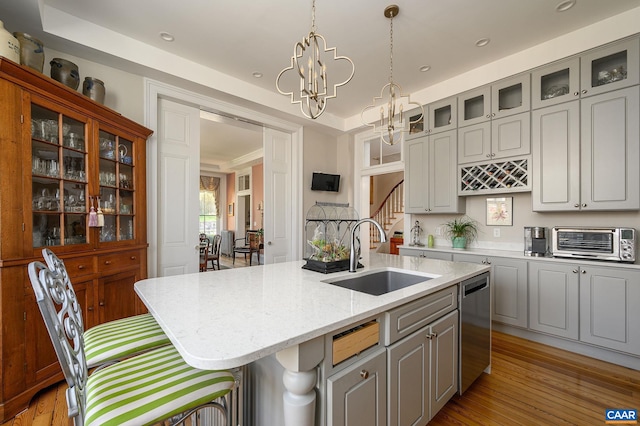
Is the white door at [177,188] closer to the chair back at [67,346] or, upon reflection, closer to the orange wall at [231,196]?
the chair back at [67,346]

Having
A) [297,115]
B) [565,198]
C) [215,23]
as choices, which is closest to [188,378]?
[215,23]

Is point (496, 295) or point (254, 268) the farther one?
point (496, 295)

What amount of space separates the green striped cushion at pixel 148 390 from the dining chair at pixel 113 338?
163 millimetres

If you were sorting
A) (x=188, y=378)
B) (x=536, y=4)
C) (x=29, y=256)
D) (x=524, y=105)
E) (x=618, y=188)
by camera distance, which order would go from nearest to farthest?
1. (x=188, y=378)
2. (x=29, y=256)
3. (x=536, y=4)
4. (x=618, y=188)
5. (x=524, y=105)

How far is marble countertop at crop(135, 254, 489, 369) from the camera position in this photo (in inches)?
33.2

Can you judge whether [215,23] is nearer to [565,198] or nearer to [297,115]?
[297,115]

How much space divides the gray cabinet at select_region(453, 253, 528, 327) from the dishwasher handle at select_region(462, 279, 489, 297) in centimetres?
108

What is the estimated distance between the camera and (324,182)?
190 inches

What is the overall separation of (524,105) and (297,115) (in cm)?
279

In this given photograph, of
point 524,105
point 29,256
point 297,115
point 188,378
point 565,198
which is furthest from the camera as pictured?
point 297,115

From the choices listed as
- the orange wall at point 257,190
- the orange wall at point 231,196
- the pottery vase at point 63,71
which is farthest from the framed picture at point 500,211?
the orange wall at point 231,196

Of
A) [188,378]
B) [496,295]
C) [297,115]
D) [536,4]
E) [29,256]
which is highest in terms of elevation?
[536,4]

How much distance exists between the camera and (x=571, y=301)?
2.62 meters

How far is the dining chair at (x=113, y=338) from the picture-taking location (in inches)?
48.5
